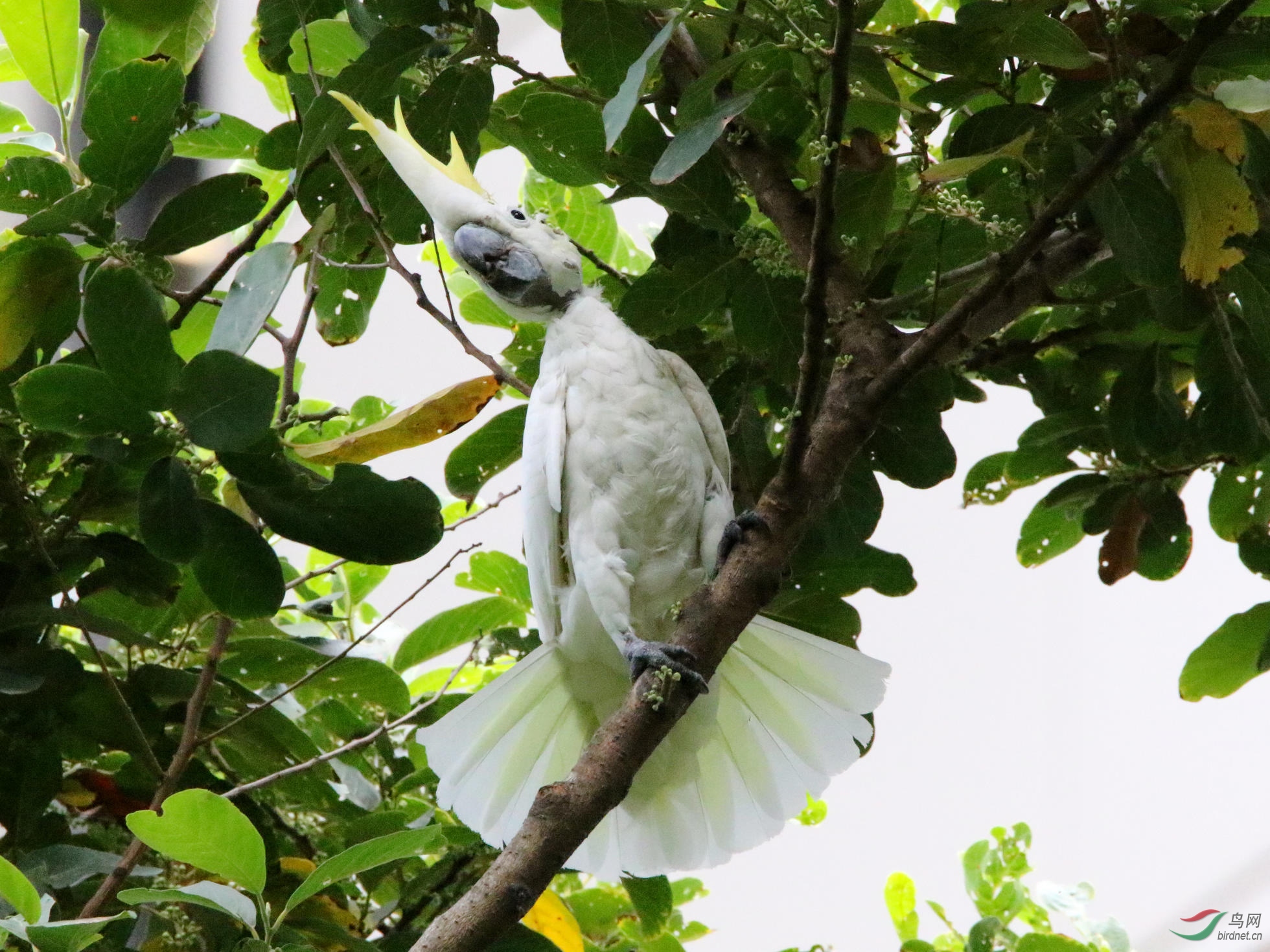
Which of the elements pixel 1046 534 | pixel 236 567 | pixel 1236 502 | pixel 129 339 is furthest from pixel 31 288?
pixel 1236 502

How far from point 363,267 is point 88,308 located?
358 mm

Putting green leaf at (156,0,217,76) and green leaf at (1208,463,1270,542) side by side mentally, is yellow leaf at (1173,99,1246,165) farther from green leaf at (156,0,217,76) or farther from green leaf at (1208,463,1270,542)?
green leaf at (156,0,217,76)

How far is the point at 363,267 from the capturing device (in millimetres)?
1346

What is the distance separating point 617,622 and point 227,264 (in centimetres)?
59

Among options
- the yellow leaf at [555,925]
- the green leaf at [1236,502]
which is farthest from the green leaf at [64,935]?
the green leaf at [1236,502]

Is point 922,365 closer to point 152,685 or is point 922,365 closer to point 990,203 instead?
point 990,203

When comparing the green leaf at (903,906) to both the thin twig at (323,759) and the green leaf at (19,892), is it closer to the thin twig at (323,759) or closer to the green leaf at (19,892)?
the thin twig at (323,759)

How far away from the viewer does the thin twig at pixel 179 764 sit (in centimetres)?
109

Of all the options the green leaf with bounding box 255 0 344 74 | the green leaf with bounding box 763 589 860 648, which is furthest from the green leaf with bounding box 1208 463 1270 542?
the green leaf with bounding box 255 0 344 74

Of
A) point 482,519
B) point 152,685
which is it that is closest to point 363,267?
point 152,685

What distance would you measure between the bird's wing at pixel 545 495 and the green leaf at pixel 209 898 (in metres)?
0.51

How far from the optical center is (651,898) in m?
1.47

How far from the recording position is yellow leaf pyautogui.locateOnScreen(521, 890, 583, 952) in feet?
4.26

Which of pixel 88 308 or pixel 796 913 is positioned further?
pixel 796 913
